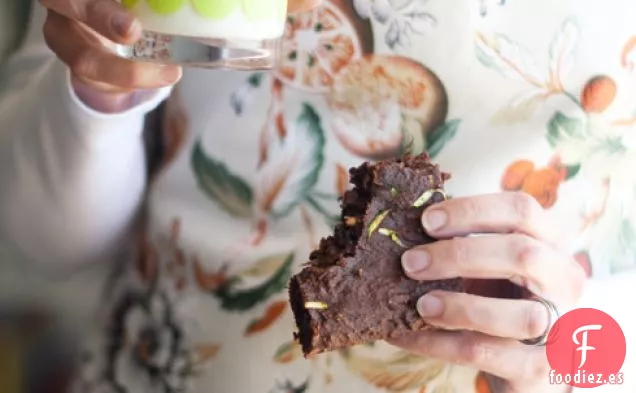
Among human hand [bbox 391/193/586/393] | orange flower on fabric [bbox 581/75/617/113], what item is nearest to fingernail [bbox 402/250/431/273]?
human hand [bbox 391/193/586/393]

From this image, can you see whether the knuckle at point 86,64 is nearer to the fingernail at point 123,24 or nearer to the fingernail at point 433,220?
the fingernail at point 123,24

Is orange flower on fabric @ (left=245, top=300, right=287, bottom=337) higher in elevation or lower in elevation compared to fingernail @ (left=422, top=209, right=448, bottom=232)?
lower

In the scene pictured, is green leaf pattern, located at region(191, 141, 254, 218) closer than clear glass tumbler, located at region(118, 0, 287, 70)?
No

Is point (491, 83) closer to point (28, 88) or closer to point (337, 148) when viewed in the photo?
point (337, 148)

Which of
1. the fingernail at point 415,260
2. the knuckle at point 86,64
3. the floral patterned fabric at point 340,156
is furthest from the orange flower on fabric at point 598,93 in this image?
the knuckle at point 86,64

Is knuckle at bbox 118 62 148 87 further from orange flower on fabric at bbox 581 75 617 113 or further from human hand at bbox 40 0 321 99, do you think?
orange flower on fabric at bbox 581 75 617 113

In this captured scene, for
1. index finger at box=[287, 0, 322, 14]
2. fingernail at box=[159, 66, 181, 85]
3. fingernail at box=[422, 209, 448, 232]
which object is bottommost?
fingernail at box=[159, 66, 181, 85]
